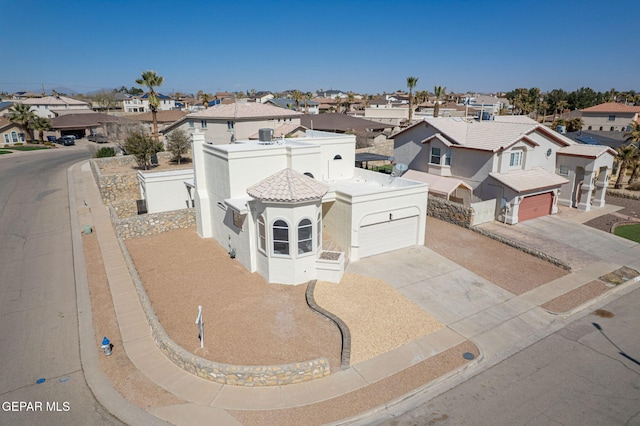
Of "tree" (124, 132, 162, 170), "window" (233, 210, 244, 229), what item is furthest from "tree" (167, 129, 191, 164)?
"window" (233, 210, 244, 229)

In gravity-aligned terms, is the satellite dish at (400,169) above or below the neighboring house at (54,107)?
below

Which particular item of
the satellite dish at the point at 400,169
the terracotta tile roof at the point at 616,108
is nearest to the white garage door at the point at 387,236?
the satellite dish at the point at 400,169

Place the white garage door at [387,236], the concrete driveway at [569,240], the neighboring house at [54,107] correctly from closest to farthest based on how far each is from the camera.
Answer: the white garage door at [387,236], the concrete driveway at [569,240], the neighboring house at [54,107]

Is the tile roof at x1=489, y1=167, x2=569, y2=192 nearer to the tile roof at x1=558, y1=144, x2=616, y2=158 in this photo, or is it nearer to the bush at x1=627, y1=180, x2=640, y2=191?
the tile roof at x1=558, y1=144, x2=616, y2=158

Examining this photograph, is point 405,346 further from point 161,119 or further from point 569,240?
point 161,119

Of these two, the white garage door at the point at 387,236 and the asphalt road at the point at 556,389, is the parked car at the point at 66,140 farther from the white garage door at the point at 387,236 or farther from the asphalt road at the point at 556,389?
the asphalt road at the point at 556,389

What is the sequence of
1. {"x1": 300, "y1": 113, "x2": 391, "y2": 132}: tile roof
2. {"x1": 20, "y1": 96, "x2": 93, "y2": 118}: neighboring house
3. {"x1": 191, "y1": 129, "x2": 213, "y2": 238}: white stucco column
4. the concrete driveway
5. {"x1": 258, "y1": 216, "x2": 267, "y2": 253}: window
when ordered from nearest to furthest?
{"x1": 258, "y1": 216, "x2": 267, "y2": 253}: window → the concrete driveway → {"x1": 191, "y1": 129, "x2": 213, "y2": 238}: white stucco column → {"x1": 300, "y1": 113, "x2": 391, "y2": 132}: tile roof → {"x1": 20, "y1": 96, "x2": 93, "y2": 118}: neighboring house

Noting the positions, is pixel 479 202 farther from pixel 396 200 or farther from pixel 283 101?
pixel 283 101
